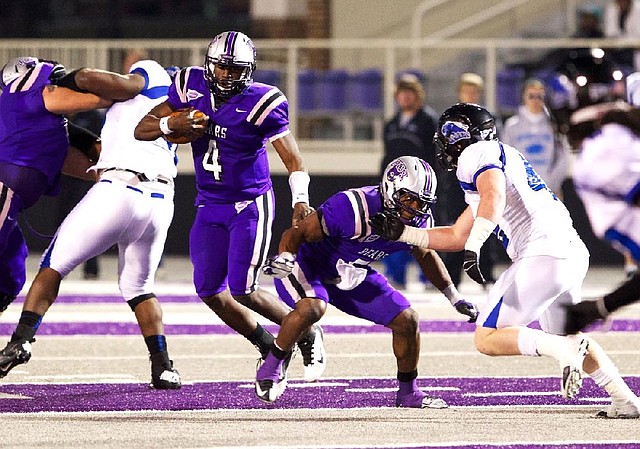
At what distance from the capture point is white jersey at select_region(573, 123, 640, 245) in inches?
223

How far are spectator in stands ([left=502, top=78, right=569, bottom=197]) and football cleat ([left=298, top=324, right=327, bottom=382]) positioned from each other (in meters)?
5.04

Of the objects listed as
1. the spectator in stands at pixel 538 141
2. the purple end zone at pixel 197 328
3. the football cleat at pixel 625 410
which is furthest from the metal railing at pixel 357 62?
the football cleat at pixel 625 410

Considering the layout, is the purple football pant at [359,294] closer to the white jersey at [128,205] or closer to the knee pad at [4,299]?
the white jersey at [128,205]

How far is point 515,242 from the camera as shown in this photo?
6.29m

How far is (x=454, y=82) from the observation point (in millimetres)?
15406

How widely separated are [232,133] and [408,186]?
990mm

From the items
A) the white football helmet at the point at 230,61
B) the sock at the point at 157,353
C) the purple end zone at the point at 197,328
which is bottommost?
the purple end zone at the point at 197,328

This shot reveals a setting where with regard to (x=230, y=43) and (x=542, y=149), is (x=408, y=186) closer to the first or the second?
(x=230, y=43)

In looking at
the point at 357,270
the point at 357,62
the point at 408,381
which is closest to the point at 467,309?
the point at 408,381

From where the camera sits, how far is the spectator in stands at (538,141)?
11.8m

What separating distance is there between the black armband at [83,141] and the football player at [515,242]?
182 centimetres

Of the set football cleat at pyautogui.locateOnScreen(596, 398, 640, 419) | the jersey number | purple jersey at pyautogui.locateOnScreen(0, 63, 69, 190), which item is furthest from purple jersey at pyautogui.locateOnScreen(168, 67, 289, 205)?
football cleat at pyautogui.locateOnScreen(596, 398, 640, 419)

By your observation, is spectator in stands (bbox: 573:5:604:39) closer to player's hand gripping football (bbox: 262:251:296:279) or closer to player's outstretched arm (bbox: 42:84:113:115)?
player's outstretched arm (bbox: 42:84:113:115)

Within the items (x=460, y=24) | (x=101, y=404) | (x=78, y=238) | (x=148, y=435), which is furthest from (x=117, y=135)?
(x=460, y=24)
